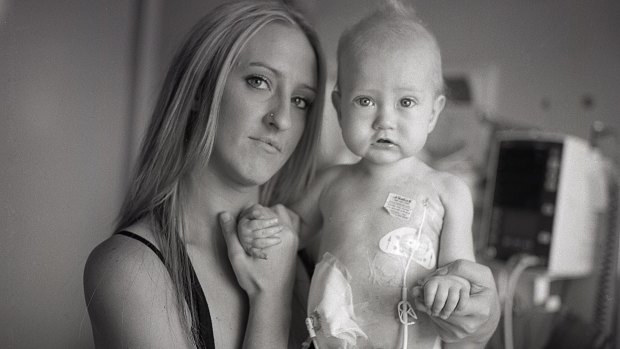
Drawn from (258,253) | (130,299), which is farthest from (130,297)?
(258,253)

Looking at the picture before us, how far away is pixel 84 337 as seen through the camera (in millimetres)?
655

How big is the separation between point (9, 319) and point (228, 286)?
0.25 meters

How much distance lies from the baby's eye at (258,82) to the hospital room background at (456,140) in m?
0.14

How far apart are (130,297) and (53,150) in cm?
19

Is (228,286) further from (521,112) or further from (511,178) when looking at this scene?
(521,112)

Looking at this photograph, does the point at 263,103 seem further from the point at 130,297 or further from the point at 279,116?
the point at 130,297

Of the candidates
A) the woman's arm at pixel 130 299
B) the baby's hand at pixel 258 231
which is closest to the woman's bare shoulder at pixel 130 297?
the woman's arm at pixel 130 299

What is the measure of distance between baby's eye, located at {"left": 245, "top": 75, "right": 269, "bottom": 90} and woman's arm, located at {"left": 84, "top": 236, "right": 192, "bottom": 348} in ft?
0.78

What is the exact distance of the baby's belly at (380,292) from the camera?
56cm

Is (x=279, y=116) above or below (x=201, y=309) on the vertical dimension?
above

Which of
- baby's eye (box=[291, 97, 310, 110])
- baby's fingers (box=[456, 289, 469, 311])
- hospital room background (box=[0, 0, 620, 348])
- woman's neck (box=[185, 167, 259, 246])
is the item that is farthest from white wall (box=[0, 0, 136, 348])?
baby's fingers (box=[456, 289, 469, 311])

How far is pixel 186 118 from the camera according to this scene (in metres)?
0.70

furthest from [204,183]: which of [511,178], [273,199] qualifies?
[511,178]

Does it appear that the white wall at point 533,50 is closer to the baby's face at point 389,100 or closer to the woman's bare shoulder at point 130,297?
the baby's face at point 389,100
